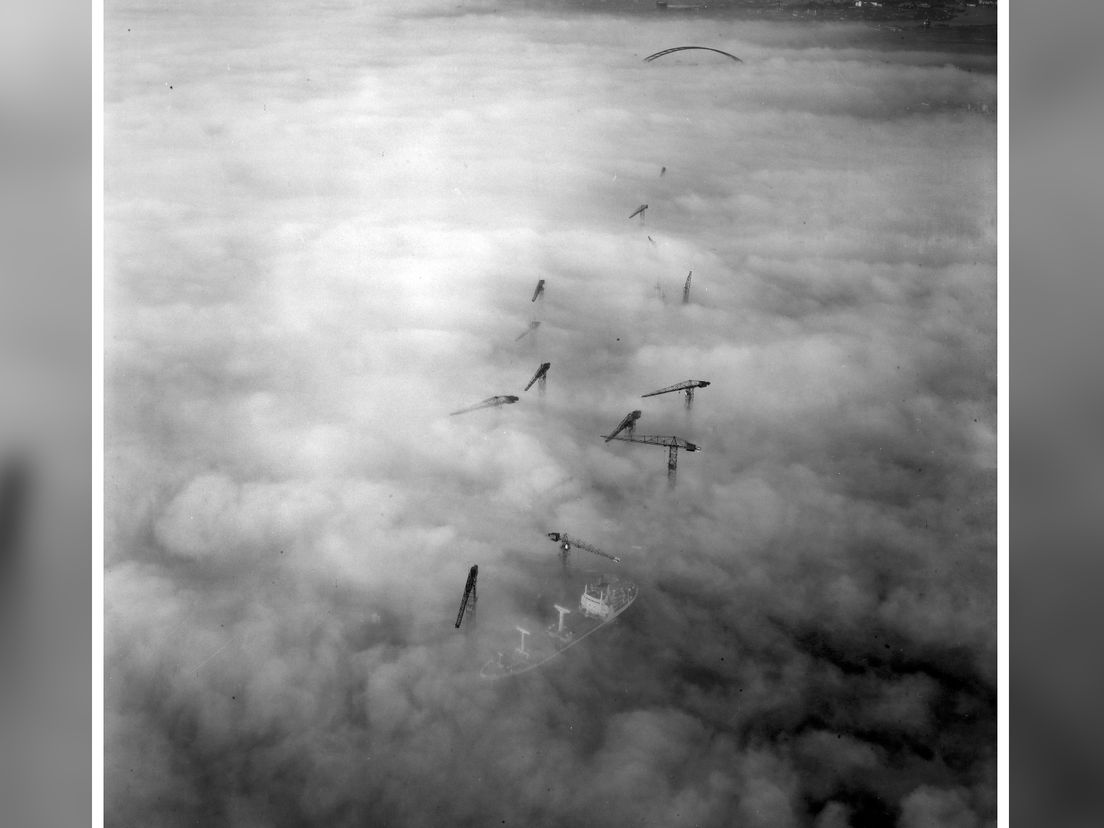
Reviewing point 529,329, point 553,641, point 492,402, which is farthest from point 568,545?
point 529,329

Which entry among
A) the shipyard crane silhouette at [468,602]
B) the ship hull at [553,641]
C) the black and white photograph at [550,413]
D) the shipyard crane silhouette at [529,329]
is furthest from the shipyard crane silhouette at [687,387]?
the shipyard crane silhouette at [468,602]

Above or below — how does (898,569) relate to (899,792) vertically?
above

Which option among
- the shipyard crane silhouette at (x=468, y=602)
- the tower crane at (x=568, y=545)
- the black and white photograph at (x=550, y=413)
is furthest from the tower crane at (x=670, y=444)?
the shipyard crane silhouette at (x=468, y=602)

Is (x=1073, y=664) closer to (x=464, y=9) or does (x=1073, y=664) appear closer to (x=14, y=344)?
(x=464, y=9)

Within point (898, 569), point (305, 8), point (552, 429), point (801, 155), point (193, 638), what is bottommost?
point (193, 638)

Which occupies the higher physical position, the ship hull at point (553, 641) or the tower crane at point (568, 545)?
the tower crane at point (568, 545)

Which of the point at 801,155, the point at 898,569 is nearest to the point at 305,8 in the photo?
the point at 801,155

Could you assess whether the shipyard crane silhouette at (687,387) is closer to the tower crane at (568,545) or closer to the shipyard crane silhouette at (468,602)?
the tower crane at (568,545)

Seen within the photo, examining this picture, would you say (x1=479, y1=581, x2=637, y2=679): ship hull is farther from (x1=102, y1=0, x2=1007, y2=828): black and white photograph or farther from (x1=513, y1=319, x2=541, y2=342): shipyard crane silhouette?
(x1=513, y1=319, x2=541, y2=342): shipyard crane silhouette

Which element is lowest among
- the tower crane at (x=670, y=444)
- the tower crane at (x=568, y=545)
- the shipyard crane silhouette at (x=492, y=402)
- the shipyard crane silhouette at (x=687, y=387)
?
the tower crane at (x=568, y=545)
